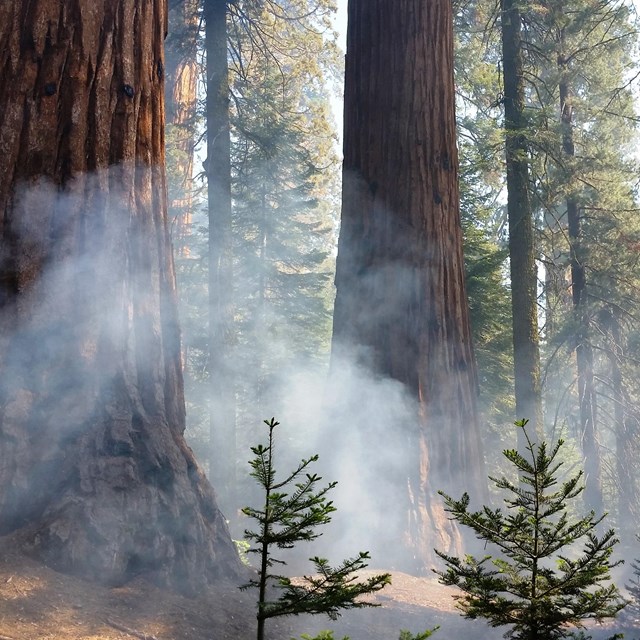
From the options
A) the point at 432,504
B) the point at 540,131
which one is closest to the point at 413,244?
the point at 432,504

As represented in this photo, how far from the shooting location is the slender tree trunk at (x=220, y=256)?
1702 cm

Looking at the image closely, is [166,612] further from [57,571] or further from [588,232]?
[588,232]

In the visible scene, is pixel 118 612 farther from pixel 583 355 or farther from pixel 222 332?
pixel 583 355

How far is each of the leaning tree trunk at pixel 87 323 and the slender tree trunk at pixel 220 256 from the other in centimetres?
1178

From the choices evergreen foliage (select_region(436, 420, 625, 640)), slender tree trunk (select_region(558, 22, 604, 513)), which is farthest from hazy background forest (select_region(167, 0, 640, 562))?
evergreen foliage (select_region(436, 420, 625, 640))

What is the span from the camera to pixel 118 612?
418 centimetres

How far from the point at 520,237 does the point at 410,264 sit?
6.91 m

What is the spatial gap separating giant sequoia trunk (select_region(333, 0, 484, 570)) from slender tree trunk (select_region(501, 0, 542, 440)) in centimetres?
582

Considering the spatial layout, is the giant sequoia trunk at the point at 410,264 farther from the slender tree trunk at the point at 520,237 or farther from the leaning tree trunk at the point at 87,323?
the slender tree trunk at the point at 520,237

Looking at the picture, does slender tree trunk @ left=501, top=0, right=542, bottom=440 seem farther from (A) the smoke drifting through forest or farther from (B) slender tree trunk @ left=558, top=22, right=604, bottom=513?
(A) the smoke drifting through forest

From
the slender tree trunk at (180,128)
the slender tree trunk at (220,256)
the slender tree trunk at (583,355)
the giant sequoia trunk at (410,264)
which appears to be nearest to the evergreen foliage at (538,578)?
the giant sequoia trunk at (410,264)

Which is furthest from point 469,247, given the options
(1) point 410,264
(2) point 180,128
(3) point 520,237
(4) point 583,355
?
(2) point 180,128

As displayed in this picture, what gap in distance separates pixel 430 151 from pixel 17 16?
4511 millimetres

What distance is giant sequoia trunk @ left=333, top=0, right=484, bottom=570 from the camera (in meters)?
7.70
